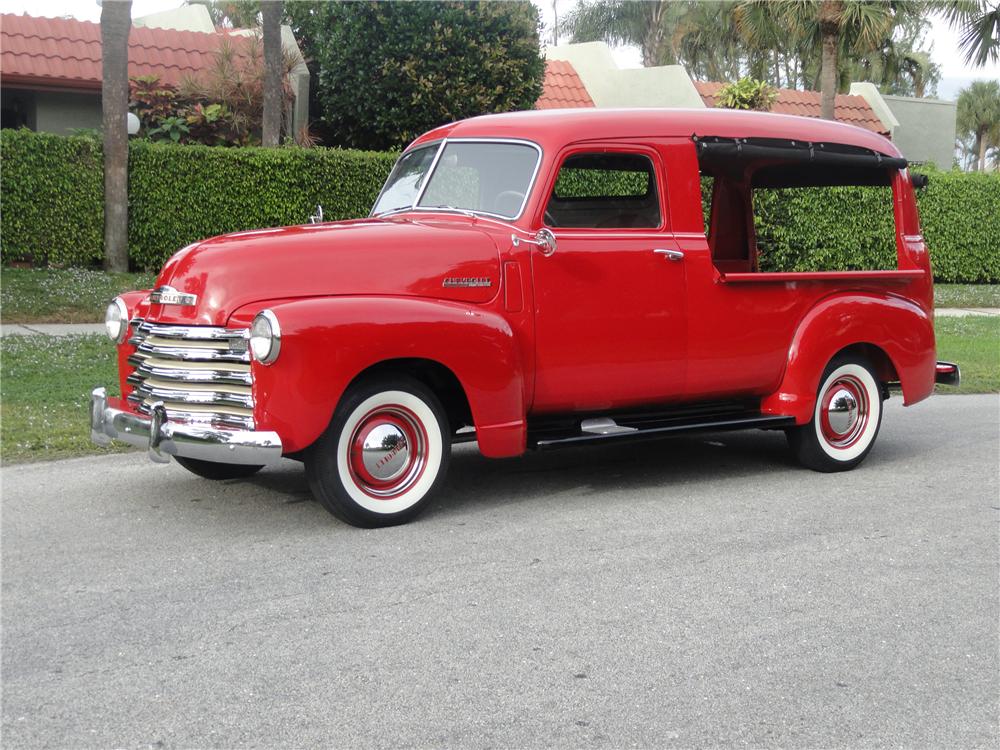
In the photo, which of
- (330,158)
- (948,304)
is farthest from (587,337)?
(948,304)

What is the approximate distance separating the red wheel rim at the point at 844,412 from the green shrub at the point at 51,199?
1176 centimetres

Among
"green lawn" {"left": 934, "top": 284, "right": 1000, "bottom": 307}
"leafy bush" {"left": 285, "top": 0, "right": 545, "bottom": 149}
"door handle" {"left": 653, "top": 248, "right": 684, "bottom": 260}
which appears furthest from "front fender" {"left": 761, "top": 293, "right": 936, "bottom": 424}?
"green lawn" {"left": 934, "top": 284, "right": 1000, "bottom": 307}

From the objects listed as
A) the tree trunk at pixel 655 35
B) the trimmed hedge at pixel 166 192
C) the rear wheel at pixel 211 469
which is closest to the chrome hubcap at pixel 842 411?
the rear wheel at pixel 211 469

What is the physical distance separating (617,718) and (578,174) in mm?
3984

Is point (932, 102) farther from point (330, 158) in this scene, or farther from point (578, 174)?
point (578, 174)

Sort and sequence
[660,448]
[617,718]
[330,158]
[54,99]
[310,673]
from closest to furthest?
1. [617,718]
2. [310,673]
3. [660,448]
4. [330,158]
5. [54,99]

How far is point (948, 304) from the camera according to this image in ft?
68.3

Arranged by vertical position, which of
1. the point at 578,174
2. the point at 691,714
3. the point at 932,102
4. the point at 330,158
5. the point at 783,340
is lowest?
the point at 691,714

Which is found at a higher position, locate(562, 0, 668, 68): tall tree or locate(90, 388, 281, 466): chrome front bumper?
locate(562, 0, 668, 68): tall tree

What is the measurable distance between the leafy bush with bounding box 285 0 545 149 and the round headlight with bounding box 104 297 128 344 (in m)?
12.4

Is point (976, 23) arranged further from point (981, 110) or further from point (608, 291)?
point (981, 110)

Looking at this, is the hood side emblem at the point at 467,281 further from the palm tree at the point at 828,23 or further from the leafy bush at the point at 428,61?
the palm tree at the point at 828,23

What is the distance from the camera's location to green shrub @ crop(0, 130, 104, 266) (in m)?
15.9

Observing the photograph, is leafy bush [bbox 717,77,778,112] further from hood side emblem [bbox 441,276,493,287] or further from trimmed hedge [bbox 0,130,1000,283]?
hood side emblem [bbox 441,276,493,287]
